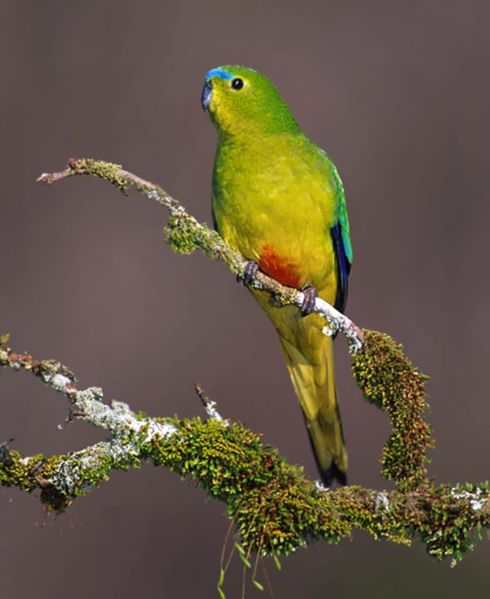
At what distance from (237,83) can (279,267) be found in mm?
893

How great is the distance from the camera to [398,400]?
126 inches

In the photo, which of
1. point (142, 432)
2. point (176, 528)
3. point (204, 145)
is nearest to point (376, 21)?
point (204, 145)

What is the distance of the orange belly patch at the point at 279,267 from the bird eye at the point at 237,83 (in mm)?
808

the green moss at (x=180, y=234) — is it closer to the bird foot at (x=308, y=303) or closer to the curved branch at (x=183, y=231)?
the curved branch at (x=183, y=231)

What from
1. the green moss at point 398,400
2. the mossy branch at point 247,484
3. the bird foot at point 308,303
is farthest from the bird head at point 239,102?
the mossy branch at point 247,484

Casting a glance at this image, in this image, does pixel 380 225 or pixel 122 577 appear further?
pixel 380 225

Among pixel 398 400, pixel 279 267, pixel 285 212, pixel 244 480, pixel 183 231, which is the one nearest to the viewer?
pixel 244 480

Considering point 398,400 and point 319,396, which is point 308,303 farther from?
point 319,396

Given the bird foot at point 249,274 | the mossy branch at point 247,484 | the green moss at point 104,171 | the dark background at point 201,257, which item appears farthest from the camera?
the dark background at point 201,257

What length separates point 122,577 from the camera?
6137 mm

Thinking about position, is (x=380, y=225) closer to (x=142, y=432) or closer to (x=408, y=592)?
(x=408, y=592)

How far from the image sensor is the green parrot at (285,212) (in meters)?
4.40

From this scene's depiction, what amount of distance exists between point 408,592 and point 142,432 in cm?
341

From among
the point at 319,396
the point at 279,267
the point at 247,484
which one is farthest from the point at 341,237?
the point at 247,484
